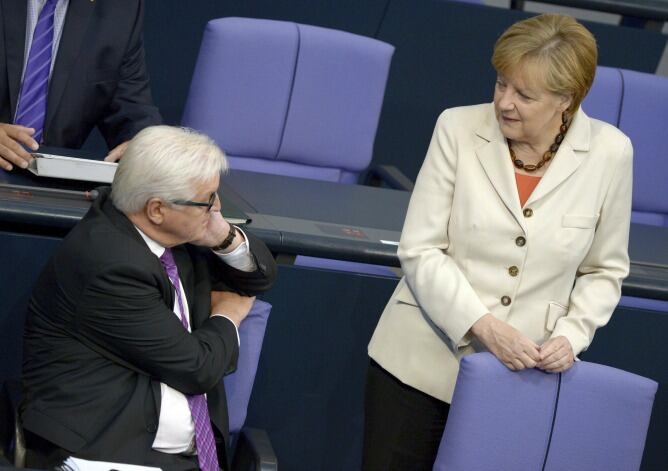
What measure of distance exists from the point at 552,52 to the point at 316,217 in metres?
0.87

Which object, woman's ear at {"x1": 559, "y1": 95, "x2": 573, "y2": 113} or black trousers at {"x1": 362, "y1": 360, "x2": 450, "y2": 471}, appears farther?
black trousers at {"x1": 362, "y1": 360, "x2": 450, "y2": 471}

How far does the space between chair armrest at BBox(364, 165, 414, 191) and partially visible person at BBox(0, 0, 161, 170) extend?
1006 mm

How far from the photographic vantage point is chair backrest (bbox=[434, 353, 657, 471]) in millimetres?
2193

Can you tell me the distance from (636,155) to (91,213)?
2.28m

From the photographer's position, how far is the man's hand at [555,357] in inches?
87.1

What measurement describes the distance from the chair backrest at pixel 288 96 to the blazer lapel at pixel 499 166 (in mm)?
1347

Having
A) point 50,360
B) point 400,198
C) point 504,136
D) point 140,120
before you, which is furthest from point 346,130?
point 50,360

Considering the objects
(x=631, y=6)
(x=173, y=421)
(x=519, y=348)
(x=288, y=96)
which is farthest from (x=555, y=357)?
(x=631, y=6)

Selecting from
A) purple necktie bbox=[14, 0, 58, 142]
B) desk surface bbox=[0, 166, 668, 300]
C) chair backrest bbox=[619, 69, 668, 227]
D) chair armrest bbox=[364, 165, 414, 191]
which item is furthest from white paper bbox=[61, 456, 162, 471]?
chair backrest bbox=[619, 69, 668, 227]

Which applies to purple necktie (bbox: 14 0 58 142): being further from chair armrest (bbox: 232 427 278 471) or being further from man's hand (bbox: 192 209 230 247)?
chair armrest (bbox: 232 427 278 471)

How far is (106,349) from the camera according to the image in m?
2.10

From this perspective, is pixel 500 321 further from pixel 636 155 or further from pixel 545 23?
pixel 636 155

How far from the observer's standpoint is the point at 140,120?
9.99ft

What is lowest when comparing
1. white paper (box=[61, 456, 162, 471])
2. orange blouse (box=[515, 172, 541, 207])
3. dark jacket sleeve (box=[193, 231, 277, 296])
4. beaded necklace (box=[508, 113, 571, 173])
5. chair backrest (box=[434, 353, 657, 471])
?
white paper (box=[61, 456, 162, 471])
